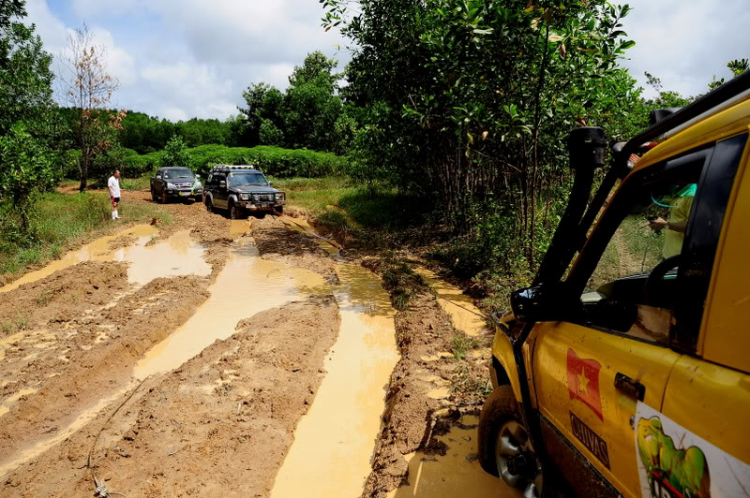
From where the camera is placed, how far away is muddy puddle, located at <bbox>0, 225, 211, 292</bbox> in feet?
34.6

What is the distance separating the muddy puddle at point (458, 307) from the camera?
7121mm

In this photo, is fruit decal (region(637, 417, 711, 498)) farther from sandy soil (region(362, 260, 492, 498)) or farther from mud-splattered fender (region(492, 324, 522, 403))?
sandy soil (region(362, 260, 492, 498))

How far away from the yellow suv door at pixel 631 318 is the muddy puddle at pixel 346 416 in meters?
2.30

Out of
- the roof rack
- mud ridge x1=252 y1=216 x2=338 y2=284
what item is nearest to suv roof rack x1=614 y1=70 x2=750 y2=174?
the roof rack

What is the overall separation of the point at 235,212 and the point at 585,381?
1662 centimetres

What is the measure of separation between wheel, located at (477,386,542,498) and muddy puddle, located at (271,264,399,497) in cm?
130

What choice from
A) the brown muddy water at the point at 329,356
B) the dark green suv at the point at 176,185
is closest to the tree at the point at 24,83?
the dark green suv at the point at 176,185

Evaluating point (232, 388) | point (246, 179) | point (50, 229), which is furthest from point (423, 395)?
point (246, 179)

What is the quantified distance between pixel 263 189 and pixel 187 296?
9.30 meters

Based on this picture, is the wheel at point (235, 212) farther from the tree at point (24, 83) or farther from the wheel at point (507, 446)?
the wheel at point (507, 446)

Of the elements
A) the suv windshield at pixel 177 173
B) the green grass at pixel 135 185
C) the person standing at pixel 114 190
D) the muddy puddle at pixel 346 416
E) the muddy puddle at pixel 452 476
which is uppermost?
the suv windshield at pixel 177 173

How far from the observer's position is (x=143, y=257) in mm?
12414

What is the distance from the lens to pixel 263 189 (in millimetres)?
17484

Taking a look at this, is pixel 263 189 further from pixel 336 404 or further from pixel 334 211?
pixel 336 404
